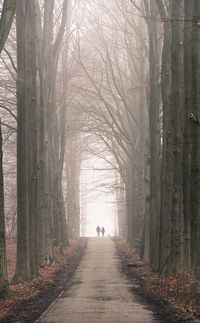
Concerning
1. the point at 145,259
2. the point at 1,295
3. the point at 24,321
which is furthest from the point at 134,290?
the point at 145,259

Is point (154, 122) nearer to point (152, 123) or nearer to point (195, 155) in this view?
point (152, 123)

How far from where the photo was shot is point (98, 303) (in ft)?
40.7

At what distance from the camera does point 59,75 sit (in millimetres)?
31516

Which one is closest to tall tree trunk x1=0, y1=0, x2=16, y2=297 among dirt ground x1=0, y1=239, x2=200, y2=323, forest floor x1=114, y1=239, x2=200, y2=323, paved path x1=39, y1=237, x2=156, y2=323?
dirt ground x1=0, y1=239, x2=200, y2=323

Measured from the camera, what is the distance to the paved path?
10122 mm

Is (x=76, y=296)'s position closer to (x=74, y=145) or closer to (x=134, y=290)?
(x=134, y=290)

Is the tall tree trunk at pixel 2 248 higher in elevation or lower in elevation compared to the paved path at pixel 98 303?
higher

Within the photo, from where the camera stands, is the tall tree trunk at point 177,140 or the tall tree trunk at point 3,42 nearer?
the tall tree trunk at point 3,42

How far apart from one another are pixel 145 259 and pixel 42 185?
5740 millimetres

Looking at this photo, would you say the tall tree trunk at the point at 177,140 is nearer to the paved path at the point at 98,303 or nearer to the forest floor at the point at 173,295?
the forest floor at the point at 173,295

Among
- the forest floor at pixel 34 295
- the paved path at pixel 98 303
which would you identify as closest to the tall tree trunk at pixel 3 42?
the forest floor at pixel 34 295

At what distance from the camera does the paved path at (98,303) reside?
1012 centimetres

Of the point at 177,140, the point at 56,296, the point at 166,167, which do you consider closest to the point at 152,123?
the point at 166,167

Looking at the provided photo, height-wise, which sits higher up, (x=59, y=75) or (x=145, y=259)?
(x=59, y=75)
